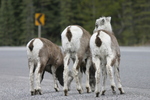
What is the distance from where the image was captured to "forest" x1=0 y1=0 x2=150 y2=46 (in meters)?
43.8

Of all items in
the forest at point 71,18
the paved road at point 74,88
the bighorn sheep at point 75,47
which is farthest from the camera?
the forest at point 71,18

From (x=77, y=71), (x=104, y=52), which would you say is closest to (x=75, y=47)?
(x=77, y=71)

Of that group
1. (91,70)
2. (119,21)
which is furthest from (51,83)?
(119,21)

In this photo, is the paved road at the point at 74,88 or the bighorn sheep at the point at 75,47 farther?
the bighorn sheep at the point at 75,47

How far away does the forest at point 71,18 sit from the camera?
43.8 metres

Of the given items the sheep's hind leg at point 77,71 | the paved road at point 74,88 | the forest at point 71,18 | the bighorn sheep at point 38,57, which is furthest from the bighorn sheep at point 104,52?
the forest at point 71,18

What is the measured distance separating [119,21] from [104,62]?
3868 centimetres

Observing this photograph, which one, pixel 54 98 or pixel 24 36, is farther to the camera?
pixel 24 36

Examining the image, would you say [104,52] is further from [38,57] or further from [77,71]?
[38,57]

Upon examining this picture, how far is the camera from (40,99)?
8766 mm

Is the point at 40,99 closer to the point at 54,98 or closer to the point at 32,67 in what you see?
the point at 54,98

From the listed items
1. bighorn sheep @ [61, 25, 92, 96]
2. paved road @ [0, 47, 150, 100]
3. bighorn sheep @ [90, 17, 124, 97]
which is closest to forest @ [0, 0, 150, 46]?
paved road @ [0, 47, 150, 100]

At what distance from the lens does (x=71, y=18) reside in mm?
45062

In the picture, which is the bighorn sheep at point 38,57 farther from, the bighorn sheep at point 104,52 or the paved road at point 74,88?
the bighorn sheep at point 104,52
